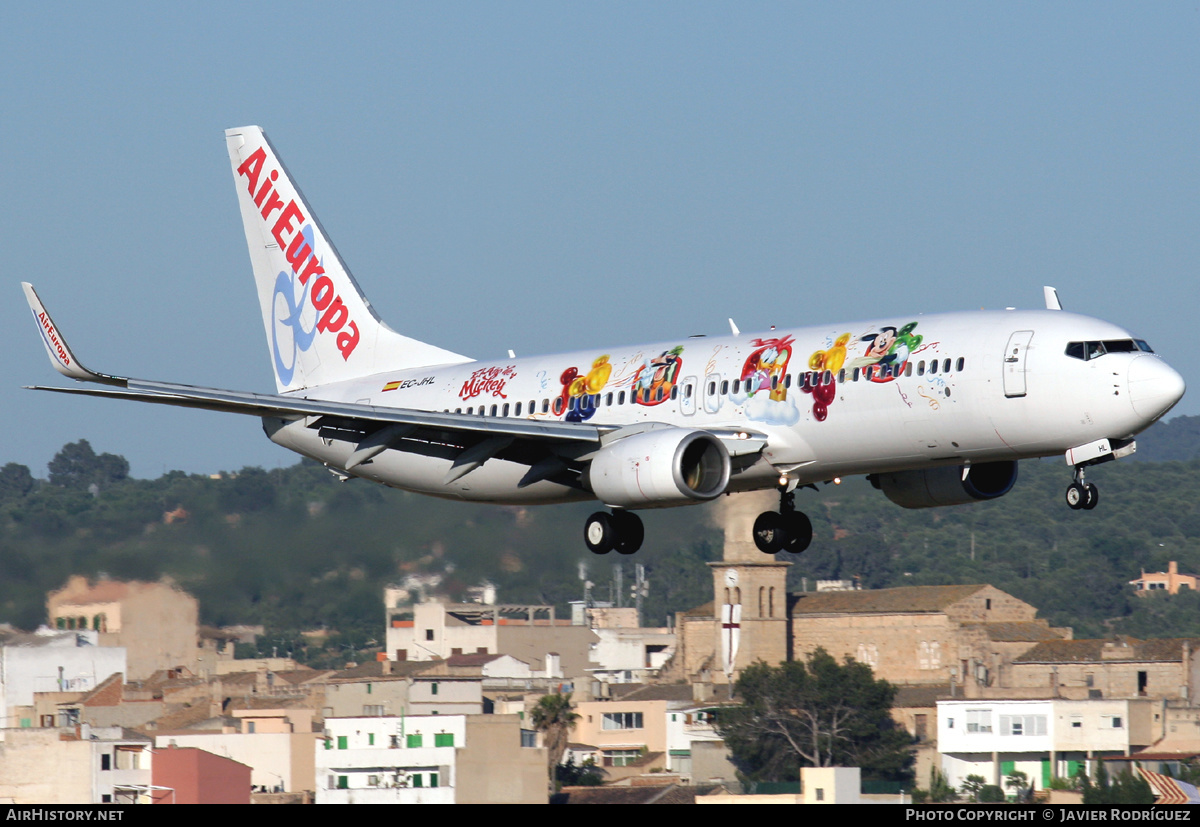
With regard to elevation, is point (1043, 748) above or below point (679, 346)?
below

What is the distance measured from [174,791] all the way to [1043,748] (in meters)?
48.5

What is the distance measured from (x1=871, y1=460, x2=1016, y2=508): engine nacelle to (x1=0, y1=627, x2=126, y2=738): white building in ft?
108

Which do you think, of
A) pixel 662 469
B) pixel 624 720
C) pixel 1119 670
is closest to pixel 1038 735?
pixel 1119 670

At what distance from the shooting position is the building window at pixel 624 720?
373 ft

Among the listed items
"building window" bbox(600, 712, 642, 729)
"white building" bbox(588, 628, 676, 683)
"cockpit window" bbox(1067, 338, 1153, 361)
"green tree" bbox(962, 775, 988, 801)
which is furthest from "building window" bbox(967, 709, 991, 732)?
"cockpit window" bbox(1067, 338, 1153, 361)

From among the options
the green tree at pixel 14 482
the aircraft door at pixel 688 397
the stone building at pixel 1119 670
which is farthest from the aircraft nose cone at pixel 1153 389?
the stone building at pixel 1119 670

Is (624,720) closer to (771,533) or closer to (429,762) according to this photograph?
(429,762)

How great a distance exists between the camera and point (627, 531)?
3644cm

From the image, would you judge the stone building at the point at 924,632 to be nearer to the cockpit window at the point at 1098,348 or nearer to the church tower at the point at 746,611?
the church tower at the point at 746,611

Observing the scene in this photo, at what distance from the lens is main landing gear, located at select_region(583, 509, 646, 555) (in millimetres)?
36188

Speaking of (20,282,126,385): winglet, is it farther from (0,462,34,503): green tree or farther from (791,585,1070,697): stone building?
(791,585,1070,697): stone building
